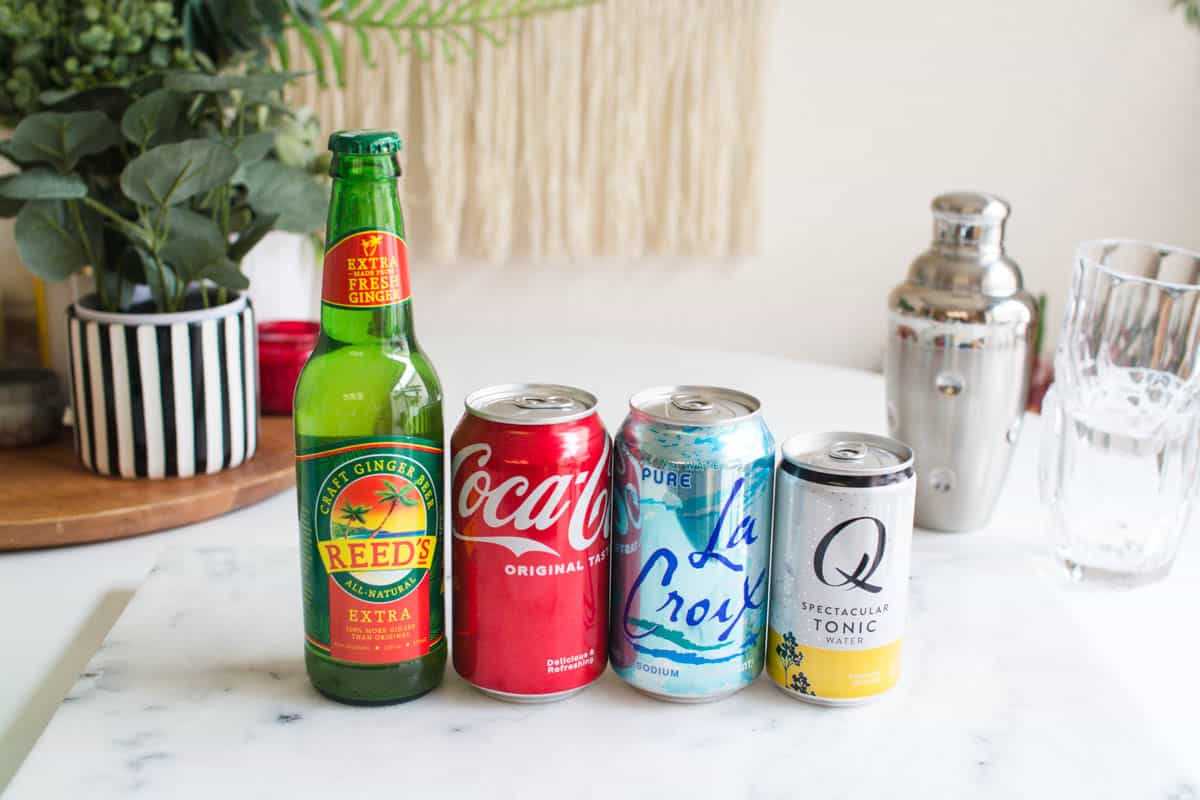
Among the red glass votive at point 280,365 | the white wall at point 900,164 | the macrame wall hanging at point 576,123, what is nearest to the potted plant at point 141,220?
the red glass votive at point 280,365

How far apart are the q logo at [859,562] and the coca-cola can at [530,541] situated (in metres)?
0.12

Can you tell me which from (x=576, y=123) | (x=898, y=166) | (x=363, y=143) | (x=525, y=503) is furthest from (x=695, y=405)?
(x=898, y=166)

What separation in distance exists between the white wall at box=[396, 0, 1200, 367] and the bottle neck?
6.60ft

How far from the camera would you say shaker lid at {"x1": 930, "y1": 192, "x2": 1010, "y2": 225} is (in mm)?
958

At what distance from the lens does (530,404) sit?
0.68 m

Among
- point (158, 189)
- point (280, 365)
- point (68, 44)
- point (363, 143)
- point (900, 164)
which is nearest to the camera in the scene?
point (363, 143)

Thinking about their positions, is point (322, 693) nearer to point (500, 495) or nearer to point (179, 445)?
point (500, 495)

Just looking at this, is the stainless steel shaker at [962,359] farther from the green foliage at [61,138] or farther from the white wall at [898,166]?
the white wall at [898,166]

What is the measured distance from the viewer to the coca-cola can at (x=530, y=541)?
2.13 ft

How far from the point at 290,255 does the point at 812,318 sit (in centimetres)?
173

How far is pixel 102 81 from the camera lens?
105 centimetres

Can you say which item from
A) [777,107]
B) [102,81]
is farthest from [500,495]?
[777,107]

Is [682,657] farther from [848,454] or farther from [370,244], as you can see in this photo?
[370,244]

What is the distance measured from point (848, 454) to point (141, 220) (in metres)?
0.66
